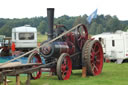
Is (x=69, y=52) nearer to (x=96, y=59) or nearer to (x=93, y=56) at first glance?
(x=93, y=56)

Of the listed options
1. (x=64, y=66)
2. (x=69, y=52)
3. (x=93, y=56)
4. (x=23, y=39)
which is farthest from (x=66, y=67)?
(x=23, y=39)

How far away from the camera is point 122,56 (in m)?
17.9

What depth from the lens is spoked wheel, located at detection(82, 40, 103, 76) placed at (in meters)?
9.86

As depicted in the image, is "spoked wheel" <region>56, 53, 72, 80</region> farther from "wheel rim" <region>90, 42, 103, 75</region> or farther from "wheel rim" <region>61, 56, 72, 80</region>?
"wheel rim" <region>90, 42, 103, 75</region>

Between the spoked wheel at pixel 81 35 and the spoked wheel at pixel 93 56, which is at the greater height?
the spoked wheel at pixel 81 35

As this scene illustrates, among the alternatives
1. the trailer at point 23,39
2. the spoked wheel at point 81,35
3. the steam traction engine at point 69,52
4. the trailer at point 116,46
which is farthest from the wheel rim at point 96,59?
the trailer at point 23,39

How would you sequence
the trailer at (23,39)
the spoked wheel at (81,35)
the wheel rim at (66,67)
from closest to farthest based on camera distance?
the wheel rim at (66,67) → the spoked wheel at (81,35) → the trailer at (23,39)

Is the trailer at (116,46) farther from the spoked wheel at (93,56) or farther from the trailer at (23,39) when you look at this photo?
the trailer at (23,39)

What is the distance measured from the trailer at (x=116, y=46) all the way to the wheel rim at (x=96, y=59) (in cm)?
644

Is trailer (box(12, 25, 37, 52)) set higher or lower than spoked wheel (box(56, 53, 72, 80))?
higher

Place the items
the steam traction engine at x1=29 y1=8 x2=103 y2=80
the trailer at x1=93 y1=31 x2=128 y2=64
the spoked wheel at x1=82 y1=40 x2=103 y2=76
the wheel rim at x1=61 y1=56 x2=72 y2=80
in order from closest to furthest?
the wheel rim at x1=61 y1=56 x2=72 y2=80 → the steam traction engine at x1=29 y1=8 x2=103 y2=80 → the spoked wheel at x1=82 y1=40 x2=103 y2=76 → the trailer at x1=93 y1=31 x2=128 y2=64

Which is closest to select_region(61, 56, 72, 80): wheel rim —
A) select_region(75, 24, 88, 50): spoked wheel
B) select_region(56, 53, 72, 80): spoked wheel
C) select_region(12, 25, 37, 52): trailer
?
select_region(56, 53, 72, 80): spoked wheel

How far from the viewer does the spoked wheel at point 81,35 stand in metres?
10.2

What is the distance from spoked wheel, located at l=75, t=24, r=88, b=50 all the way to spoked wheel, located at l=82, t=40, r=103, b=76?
0.22 meters
